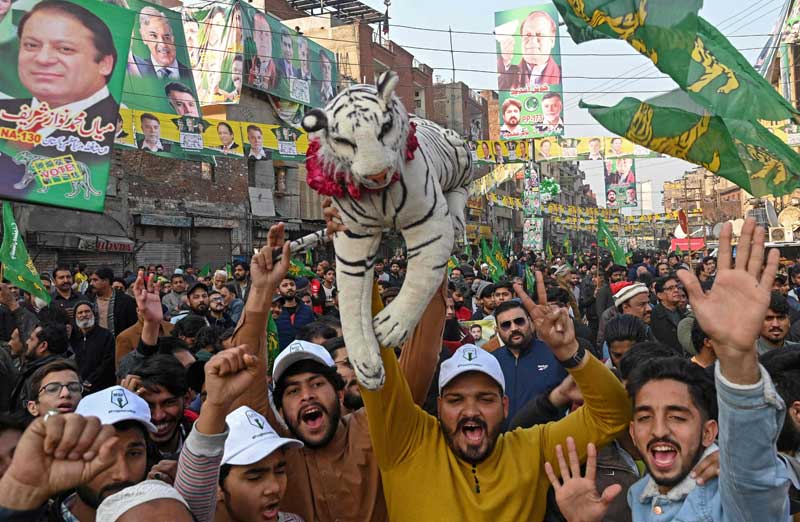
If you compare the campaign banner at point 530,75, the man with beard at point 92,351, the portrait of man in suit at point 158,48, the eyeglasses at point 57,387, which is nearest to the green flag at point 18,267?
the man with beard at point 92,351

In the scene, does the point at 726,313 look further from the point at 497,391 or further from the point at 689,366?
the point at 497,391

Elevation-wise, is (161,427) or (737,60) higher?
(737,60)

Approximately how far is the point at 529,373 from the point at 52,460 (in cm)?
319

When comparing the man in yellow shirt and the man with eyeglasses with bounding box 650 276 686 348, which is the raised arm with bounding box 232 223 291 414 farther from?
the man with eyeglasses with bounding box 650 276 686 348

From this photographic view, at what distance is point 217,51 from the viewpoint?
22.6 metres

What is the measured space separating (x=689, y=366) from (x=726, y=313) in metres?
0.62

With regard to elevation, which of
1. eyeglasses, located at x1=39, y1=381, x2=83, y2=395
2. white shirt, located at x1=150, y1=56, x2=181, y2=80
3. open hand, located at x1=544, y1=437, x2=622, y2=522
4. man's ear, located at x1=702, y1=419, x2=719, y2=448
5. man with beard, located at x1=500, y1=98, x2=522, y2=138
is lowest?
open hand, located at x1=544, y1=437, x2=622, y2=522

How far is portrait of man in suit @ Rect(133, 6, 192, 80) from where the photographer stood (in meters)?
19.6

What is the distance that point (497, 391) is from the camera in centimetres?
253

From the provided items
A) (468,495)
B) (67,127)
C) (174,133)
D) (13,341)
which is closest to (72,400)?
(468,495)

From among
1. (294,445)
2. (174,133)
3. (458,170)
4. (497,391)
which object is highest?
(174,133)

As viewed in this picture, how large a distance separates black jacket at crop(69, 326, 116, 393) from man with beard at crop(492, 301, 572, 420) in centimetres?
336

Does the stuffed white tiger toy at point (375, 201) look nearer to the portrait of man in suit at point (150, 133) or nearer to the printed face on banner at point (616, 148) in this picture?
the portrait of man in suit at point (150, 133)

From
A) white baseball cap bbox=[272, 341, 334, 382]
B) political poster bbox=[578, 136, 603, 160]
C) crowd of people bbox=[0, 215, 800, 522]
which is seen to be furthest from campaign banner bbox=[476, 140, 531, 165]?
white baseball cap bbox=[272, 341, 334, 382]
